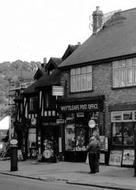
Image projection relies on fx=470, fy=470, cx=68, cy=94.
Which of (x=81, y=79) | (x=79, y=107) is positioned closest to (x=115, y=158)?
(x=79, y=107)

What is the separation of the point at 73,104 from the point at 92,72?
2.25 meters

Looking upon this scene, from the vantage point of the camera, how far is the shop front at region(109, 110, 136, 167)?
24672 mm

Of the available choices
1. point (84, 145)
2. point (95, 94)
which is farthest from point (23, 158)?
point (95, 94)

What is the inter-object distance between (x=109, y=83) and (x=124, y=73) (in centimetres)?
120

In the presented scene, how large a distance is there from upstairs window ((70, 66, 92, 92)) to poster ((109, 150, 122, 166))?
14.9ft

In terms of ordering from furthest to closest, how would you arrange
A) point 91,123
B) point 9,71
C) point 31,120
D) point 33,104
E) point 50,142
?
1. point 9,71
2. point 33,104
3. point 31,120
4. point 50,142
5. point 91,123

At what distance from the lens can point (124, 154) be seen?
81.1ft

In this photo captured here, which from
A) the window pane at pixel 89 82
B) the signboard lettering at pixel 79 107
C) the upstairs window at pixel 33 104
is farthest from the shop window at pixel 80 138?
the upstairs window at pixel 33 104

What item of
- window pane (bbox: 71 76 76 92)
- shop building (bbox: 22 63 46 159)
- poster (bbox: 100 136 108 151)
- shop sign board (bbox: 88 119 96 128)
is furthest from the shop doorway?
shop sign board (bbox: 88 119 96 128)

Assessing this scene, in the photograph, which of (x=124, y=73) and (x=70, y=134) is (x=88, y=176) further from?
(x=70, y=134)

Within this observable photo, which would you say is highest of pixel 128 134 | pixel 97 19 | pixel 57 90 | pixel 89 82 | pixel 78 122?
pixel 97 19

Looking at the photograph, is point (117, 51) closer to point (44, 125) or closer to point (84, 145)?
point (84, 145)

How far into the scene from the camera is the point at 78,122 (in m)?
28.7

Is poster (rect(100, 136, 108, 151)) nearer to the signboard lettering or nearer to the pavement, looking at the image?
the pavement
